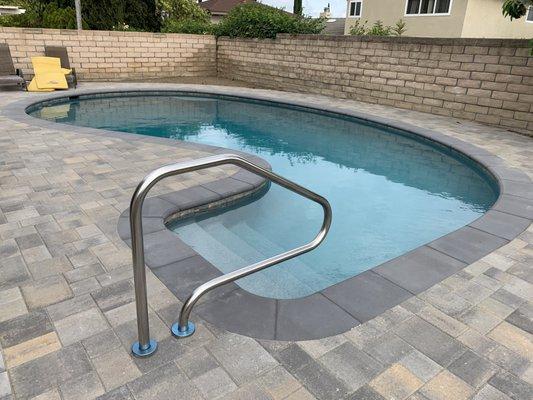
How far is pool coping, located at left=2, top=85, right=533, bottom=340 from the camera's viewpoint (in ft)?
8.32

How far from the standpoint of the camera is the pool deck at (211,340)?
203 centimetres

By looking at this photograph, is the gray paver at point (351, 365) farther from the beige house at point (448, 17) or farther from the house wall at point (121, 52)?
the beige house at point (448, 17)

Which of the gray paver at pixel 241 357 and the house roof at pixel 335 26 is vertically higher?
the house roof at pixel 335 26

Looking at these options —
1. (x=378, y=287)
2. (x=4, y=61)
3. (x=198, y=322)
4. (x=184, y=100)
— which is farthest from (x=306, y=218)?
(x=4, y=61)

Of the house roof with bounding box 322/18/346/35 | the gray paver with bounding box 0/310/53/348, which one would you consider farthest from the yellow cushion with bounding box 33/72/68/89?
the house roof with bounding box 322/18/346/35

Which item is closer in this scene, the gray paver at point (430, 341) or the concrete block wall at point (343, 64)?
the gray paver at point (430, 341)

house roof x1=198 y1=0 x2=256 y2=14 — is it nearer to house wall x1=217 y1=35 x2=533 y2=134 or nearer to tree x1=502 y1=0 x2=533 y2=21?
house wall x1=217 y1=35 x2=533 y2=134

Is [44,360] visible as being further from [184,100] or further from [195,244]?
[184,100]

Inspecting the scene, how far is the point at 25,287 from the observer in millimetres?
2754

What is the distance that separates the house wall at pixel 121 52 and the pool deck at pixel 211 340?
10.8m

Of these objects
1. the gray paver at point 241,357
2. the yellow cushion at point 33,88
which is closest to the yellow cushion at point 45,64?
the yellow cushion at point 33,88

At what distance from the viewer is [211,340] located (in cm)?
234

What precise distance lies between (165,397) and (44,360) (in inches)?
29.6

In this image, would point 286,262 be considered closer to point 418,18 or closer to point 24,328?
point 24,328
